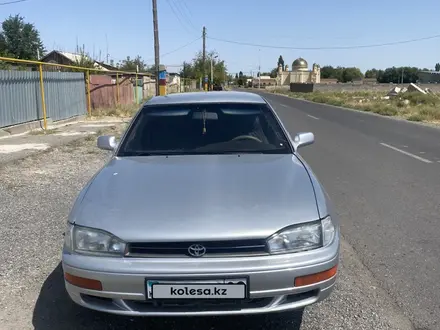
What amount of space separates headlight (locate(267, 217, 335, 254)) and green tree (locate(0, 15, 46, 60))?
213 ft

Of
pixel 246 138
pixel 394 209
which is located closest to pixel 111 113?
pixel 394 209

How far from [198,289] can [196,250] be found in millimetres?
210

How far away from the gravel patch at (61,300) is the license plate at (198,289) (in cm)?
56

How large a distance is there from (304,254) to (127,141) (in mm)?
2124

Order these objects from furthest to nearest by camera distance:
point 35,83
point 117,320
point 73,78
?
point 73,78 → point 35,83 → point 117,320

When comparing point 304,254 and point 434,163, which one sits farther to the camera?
point 434,163

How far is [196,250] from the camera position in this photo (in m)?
2.54

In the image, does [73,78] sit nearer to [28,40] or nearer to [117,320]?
[117,320]

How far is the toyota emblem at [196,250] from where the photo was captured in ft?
8.34

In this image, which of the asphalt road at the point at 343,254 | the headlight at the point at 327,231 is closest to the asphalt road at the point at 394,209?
the asphalt road at the point at 343,254

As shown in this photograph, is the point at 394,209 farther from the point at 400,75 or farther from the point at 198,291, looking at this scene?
the point at 400,75

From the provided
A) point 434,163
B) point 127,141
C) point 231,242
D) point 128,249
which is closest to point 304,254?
point 231,242

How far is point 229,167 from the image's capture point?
343 centimetres

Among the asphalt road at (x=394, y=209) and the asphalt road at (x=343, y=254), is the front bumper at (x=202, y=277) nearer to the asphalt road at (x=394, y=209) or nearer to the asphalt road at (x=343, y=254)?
the asphalt road at (x=343, y=254)
